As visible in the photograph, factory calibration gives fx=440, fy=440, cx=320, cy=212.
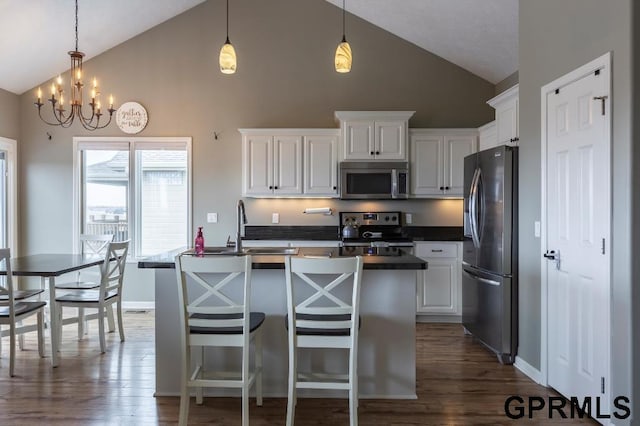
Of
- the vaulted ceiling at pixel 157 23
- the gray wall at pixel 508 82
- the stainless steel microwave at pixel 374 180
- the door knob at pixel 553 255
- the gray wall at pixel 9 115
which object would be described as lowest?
the door knob at pixel 553 255

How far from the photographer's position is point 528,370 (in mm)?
3312

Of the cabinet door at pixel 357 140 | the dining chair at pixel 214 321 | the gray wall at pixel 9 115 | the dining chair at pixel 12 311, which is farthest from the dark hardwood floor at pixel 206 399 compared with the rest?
the gray wall at pixel 9 115

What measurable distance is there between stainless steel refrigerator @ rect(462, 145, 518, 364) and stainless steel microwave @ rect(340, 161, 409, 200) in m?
1.10

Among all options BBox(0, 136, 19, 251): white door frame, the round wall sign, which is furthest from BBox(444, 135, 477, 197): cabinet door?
BBox(0, 136, 19, 251): white door frame

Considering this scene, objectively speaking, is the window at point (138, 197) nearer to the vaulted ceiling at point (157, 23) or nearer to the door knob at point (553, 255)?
the vaulted ceiling at point (157, 23)

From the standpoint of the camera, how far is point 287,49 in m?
5.44

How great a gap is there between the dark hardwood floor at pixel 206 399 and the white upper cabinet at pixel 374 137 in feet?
7.24

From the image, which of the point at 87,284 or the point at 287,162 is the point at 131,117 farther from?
the point at 87,284

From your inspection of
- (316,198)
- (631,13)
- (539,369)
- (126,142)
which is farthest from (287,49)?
(539,369)

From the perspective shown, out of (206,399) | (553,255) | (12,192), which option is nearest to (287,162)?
(206,399)

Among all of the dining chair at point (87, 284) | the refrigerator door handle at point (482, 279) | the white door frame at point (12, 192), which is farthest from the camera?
the white door frame at point (12, 192)

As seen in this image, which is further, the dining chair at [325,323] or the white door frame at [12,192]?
the white door frame at [12,192]

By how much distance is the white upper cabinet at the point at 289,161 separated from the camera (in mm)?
5090

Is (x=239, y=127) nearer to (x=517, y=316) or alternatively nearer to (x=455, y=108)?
(x=455, y=108)
